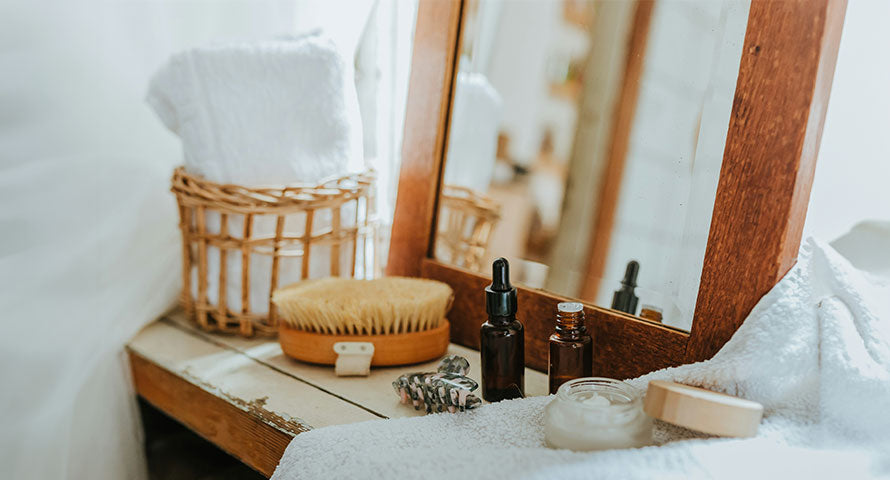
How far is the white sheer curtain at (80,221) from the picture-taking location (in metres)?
0.63

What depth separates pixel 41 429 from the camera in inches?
24.2

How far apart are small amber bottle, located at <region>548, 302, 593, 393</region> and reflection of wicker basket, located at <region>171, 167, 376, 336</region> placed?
274mm

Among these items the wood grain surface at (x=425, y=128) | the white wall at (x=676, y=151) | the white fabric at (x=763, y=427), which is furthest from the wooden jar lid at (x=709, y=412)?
the wood grain surface at (x=425, y=128)

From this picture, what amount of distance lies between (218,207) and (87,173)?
0.19 m

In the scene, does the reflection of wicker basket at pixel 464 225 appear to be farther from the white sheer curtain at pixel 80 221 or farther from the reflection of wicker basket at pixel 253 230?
the white sheer curtain at pixel 80 221

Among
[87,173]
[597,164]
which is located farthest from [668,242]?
[87,173]

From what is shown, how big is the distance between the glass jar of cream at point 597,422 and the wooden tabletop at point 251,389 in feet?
0.42

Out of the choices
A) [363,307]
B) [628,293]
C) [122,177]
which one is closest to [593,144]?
[628,293]

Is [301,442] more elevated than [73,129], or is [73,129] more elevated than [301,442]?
[73,129]

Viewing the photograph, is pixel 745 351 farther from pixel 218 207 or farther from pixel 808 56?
pixel 218 207

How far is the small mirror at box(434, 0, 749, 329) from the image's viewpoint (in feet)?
1.71

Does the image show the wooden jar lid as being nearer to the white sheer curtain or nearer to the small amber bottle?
the small amber bottle

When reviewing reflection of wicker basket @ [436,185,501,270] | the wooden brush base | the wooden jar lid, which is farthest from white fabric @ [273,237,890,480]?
reflection of wicker basket @ [436,185,501,270]

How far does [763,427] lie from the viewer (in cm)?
41
